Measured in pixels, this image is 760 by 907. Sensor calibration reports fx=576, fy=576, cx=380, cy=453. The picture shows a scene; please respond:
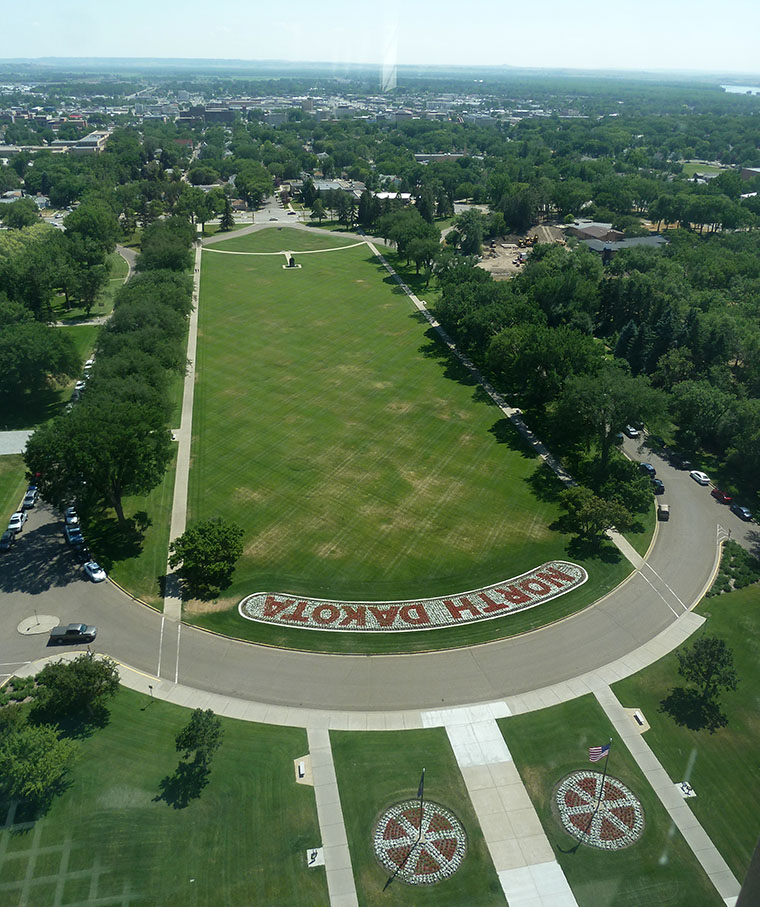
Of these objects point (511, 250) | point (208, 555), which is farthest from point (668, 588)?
point (511, 250)

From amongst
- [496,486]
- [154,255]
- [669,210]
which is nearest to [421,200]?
[669,210]

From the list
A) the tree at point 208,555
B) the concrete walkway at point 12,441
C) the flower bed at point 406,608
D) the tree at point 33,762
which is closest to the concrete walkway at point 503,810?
the flower bed at point 406,608

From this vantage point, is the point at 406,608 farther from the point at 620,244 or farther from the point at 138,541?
the point at 620,244

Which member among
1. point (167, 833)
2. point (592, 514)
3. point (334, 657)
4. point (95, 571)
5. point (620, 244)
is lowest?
point (95, 571)

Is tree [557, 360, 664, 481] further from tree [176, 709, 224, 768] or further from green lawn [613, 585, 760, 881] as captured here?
tree [176, 709, 224, 768]

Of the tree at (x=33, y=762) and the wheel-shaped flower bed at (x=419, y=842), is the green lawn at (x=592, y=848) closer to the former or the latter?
the wheel-shaped flower bed at (x=419, y=842)

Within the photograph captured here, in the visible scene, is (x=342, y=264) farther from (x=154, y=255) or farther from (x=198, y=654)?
(x=198, y=654)
